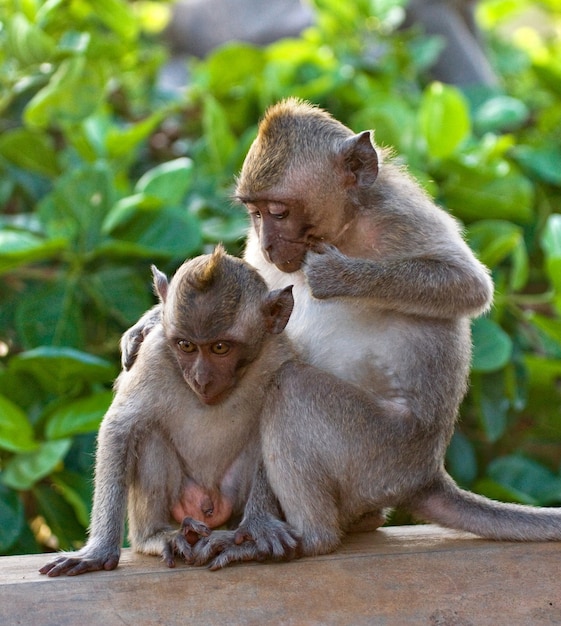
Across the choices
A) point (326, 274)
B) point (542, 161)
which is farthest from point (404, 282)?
point (542, 161)

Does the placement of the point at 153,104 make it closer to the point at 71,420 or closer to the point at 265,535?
the point at 71,420

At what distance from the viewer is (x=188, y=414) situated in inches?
132

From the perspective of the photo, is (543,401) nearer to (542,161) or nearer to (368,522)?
(542,161)

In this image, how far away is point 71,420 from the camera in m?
4.48

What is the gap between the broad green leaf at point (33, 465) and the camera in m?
4.36

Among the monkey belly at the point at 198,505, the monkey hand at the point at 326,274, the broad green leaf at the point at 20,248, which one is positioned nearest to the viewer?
the monkey hand at the point at 326,274

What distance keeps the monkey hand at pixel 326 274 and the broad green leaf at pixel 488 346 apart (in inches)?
78.9

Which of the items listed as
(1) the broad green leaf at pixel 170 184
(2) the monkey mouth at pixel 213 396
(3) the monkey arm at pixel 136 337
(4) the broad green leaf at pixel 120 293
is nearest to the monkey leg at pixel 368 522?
(2) the monkey mouth at pixel 213 396

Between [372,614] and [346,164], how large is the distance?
1.51 meters

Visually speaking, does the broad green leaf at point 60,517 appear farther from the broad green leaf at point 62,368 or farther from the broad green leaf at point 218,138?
the broad green leaf at point 218,138

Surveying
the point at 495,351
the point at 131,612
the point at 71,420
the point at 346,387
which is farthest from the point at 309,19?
the point at 131,612

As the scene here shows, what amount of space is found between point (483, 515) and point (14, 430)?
210cm

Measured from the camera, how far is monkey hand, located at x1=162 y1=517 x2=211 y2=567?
10.3 feet

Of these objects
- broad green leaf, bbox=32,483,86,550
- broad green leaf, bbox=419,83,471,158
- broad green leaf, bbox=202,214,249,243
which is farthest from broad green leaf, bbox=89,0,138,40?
broad green leaf, bbox=32,483,86,550
